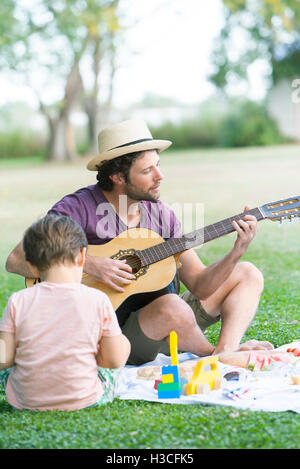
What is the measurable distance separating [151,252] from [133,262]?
11 cm

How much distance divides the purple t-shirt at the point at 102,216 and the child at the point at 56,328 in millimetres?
838

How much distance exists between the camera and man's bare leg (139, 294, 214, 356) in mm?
3693

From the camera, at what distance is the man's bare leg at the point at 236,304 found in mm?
3850

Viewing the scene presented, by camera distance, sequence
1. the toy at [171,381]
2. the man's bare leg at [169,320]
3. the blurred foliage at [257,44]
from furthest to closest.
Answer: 1. the blurred foliage at [257,44]
2. the man's bare leg at [169,320]
3. the toy at [171,381]

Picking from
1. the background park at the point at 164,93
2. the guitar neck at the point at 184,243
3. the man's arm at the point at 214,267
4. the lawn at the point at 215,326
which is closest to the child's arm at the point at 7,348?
the lawn at the point at 215,326

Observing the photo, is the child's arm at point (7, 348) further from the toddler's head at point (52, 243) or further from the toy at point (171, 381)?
the toy at point (171, 381)

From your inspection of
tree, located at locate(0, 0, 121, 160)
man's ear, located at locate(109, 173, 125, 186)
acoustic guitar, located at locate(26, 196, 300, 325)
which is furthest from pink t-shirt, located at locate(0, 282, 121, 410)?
tree, located at locate(0, 0, 121, 160)

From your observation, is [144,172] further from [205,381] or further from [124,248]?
[205,381]

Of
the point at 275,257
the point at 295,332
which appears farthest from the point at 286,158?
the point at 295,332

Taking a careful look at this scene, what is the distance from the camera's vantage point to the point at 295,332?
4.59 meters

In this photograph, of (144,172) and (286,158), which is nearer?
(144,172)

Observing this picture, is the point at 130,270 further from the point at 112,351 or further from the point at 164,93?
the point at 164,93

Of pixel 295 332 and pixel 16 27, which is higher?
Result: pixel 16 27

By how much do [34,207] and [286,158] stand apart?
25.4 ft
